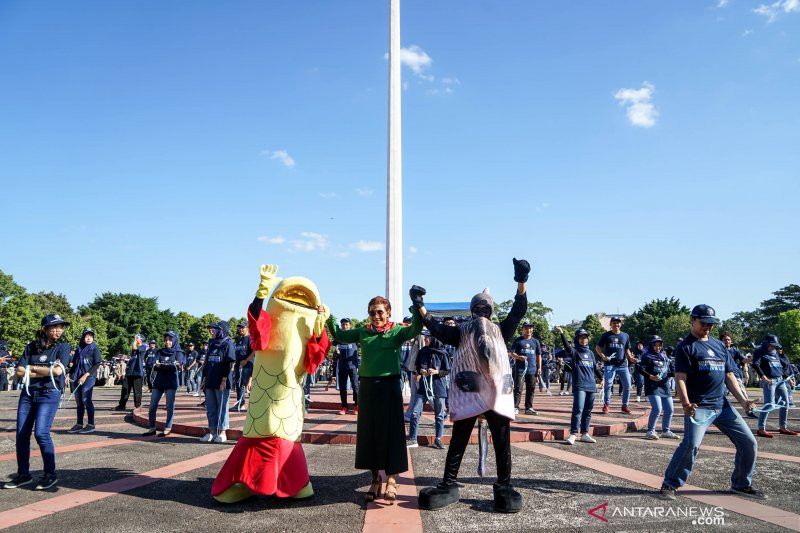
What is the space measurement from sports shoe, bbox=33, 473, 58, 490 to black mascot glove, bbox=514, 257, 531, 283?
480cm

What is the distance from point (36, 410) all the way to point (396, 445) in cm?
375

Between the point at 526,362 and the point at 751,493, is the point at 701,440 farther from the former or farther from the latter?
the point at 526,362

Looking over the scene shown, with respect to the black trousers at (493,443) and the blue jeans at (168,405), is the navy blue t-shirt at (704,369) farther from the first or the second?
the blue jeans at (168,405)

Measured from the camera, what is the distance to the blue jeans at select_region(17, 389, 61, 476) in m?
5.13

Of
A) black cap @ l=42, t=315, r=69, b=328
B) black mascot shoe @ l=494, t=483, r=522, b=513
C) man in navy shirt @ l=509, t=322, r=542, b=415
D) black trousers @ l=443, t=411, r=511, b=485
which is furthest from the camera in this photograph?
man in navy shirt @ l=509, t=322, r=542, b=415

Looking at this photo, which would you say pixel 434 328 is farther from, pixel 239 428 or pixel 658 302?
pixel 658 302

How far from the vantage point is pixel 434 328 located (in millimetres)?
4602

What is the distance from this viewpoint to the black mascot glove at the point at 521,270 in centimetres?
441

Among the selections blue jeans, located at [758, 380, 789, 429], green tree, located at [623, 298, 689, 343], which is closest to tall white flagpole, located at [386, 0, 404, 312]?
blue jeans, located at [758, 380, 789, 429]

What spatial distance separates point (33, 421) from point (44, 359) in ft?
2.05

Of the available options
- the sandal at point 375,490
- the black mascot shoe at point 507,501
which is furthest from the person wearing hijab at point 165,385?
the black mascot shoe at point 507,501

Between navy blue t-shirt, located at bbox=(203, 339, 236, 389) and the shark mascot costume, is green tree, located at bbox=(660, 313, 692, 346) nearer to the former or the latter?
navy blue t-shirt, located at bbox=(203, 339, 236, 389)

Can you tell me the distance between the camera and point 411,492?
491 cm

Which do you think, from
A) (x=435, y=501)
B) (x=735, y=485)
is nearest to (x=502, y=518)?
(x=435, y=501)
